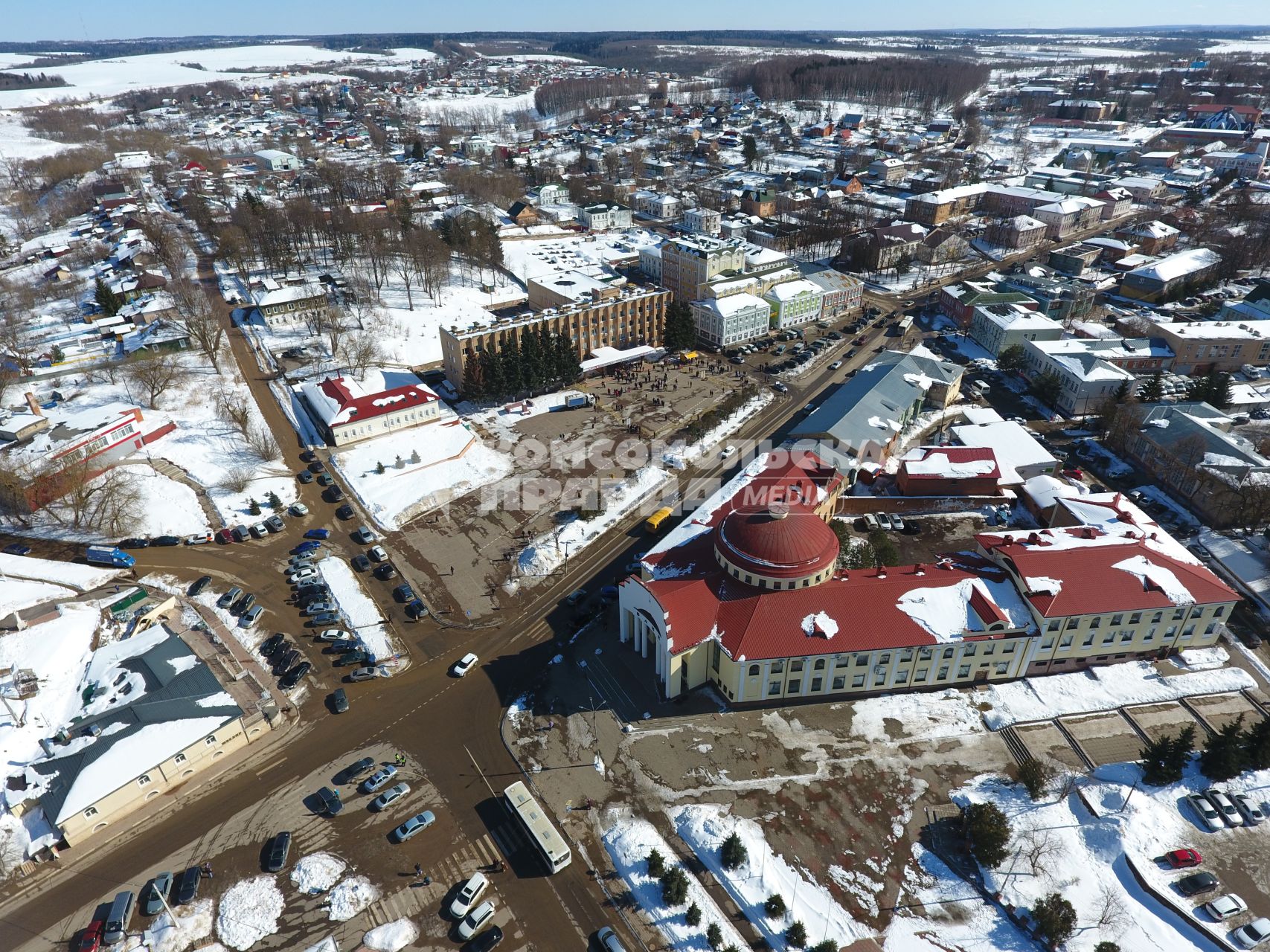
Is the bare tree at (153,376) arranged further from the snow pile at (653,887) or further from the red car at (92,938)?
the snow pile at (653,887)

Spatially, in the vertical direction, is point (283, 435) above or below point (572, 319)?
below

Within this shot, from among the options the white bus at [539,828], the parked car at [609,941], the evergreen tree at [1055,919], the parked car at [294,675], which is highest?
the evergreen tree at [1055,919]

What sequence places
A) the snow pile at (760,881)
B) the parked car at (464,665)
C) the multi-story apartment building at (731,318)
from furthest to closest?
the multi-story apartment building at (731,318), the parked car at (464,665), the snow pile at (760,881)

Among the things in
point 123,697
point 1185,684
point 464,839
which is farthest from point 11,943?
point 1185,684

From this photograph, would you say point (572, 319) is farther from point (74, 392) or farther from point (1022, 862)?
point (1022, 862)

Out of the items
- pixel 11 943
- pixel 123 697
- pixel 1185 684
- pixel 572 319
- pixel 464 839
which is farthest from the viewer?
pixel 572 319

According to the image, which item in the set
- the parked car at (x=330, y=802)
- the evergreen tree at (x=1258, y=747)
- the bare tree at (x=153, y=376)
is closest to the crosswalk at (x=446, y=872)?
the parked car at (x=330, y=802)
